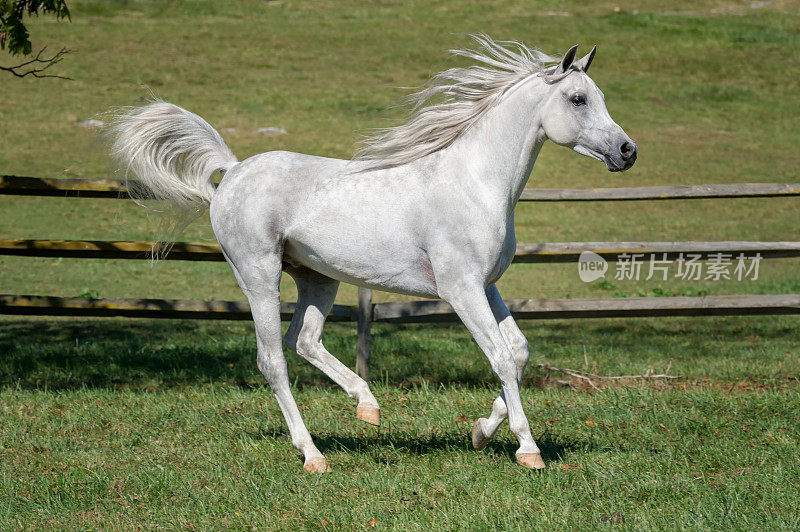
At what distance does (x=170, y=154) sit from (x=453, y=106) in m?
1.84

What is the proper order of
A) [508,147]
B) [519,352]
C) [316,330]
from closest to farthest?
[508,147], [519,352], [316,330]

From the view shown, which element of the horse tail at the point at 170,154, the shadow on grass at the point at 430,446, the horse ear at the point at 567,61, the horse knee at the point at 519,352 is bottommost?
the shadow on grass at the point at 430,446

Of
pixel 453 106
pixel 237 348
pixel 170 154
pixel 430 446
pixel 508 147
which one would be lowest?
pixel 237 348

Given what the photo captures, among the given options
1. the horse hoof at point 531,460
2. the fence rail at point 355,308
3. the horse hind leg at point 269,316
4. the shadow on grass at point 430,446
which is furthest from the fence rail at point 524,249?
the horse hoof at point 531,460

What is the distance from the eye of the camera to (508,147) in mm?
4434

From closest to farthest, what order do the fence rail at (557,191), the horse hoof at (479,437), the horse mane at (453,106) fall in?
the horse hoof at (479,437) < the horse mane at (453,106) < the fence rail at (557,191)

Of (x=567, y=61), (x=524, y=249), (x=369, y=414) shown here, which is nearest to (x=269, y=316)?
(x=369, y=414)

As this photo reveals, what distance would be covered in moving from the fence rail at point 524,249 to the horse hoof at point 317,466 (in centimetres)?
237

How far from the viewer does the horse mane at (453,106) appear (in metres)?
4.60

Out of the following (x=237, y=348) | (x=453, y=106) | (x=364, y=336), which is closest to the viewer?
(x=453, y=106)

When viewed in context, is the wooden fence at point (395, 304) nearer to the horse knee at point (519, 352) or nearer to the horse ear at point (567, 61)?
the horse knee at point (519, 352)

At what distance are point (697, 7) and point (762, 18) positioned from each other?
315 centimetres

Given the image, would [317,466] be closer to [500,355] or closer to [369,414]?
[369,414]

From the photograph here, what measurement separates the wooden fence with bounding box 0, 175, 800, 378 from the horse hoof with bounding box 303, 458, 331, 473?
2520 mm
